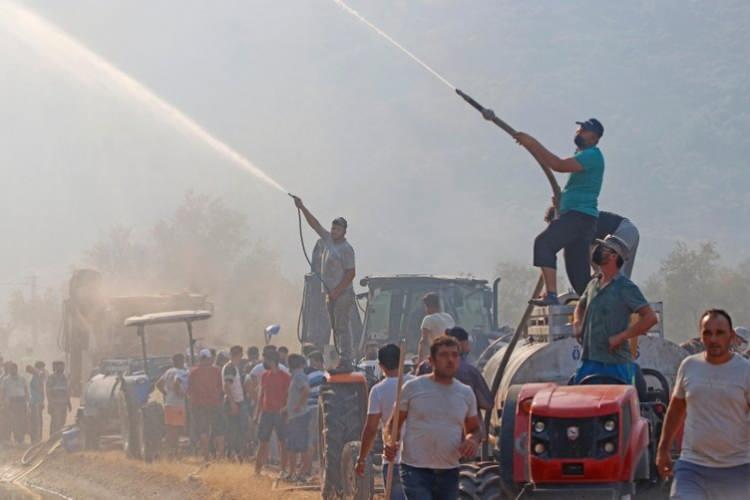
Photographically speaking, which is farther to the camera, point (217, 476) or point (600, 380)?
point (217, 476)

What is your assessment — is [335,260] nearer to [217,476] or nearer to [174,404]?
[217,476]

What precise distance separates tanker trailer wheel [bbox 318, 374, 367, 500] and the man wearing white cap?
19.3 feet

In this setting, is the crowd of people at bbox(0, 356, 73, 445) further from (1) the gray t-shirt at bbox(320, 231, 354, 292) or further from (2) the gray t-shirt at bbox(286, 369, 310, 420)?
(1) the gray t-shirt at bbox(320, 231, 354, 292)

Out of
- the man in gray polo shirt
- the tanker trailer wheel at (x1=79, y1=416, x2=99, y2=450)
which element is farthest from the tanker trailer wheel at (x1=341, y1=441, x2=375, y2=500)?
the tanker trailer wheel at (x1=79, y1=416, x2=99, y2=450)

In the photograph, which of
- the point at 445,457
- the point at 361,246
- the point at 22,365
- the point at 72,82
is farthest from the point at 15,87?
the point at 445,457

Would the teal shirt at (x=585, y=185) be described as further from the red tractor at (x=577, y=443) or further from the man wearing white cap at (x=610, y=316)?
the red tractor at (x=577, y=443)

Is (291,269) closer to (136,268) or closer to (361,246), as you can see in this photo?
(361,246)

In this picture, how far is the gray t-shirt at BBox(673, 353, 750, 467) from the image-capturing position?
941cm

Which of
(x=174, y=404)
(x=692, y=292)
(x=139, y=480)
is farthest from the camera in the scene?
(x=692, y=292)

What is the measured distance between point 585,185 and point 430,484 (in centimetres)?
319

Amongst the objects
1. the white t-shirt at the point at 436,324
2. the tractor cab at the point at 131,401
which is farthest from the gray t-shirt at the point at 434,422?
the tractor cab at the point at 131,401

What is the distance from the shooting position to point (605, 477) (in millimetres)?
10086

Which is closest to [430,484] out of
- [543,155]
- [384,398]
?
[384,398]

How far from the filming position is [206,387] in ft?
83.0
